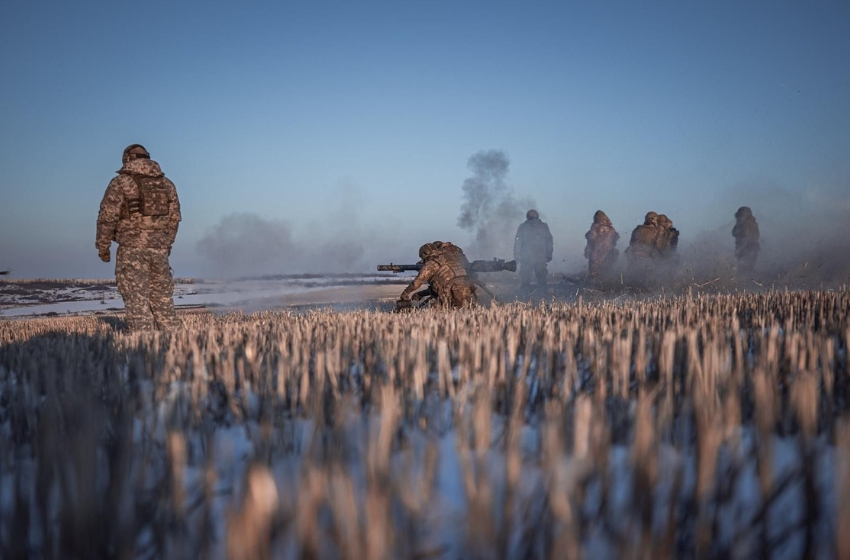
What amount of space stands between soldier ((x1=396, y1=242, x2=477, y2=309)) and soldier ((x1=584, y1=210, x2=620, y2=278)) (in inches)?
454

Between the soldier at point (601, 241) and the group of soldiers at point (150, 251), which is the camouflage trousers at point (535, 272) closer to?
the soldier at point (601, 241)

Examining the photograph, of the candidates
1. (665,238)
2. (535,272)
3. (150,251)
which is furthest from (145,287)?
(665,238)

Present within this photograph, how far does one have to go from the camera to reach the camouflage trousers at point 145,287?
8648 millimetres

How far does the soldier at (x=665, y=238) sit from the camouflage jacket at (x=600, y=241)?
1.62m

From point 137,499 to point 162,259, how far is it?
8.63 meters

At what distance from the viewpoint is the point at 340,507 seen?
1069mm

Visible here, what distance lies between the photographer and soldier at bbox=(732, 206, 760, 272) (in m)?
19.7

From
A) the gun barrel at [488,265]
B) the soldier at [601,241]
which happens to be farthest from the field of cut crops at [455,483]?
→ the soldier at [601,241]

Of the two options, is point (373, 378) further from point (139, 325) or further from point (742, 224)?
point (742, 224)

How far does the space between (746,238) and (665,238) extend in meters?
2.71

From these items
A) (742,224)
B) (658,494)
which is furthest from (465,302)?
(742,224)

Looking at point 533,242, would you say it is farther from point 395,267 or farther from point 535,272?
point 395,267

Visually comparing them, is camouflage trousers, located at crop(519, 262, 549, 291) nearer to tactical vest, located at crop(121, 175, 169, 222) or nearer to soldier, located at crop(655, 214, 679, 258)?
soldier, located at crop(655, 214, 679, 258)

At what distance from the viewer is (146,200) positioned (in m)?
8.68
